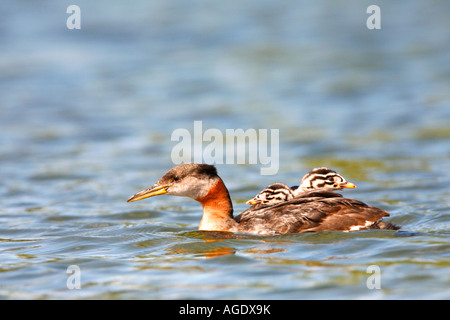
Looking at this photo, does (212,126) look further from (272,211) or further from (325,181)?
(272,211)

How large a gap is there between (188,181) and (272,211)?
1.21 meters

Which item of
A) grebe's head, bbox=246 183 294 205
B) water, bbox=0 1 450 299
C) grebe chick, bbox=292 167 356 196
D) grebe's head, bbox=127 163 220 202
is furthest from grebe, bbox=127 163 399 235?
grebe chick, bbox=292 167 356 196

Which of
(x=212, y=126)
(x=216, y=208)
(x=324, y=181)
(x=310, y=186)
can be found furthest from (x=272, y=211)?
(x=212, y=126)

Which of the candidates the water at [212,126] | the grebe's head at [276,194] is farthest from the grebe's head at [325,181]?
the water at [212,126]

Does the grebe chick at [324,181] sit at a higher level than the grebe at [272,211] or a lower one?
higher

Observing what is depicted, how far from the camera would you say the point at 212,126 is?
1925cm

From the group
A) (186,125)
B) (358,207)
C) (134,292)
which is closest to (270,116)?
(186,125)

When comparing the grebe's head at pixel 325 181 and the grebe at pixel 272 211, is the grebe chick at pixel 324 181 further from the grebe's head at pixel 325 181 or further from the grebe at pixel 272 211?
the grebe at pixel 272 211

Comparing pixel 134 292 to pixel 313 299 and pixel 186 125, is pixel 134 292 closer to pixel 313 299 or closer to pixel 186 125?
pixel 313 299

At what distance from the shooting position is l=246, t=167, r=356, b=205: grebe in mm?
11359

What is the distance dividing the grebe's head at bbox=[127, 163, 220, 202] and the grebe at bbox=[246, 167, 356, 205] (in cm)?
102

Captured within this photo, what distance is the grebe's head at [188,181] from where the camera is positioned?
35.0 feet

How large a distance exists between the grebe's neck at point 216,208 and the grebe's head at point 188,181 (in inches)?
3.0

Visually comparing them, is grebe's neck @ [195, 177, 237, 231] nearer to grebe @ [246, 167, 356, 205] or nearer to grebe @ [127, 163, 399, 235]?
grebe @ [127, 163, 399, 235]
